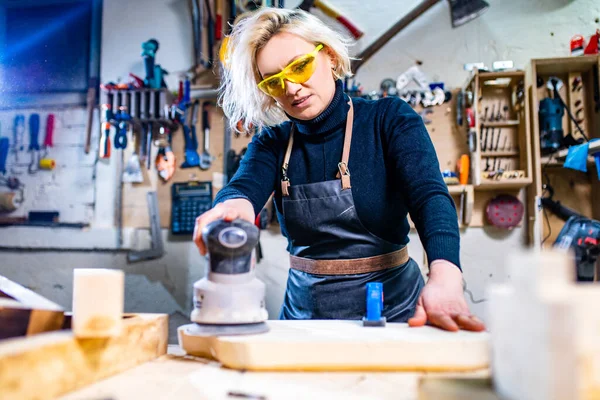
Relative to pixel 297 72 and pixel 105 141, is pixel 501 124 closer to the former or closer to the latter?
pixel 297 72

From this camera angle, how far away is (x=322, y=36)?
181 centimetres

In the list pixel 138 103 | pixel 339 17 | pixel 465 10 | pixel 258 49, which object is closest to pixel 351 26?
pixel 339 17

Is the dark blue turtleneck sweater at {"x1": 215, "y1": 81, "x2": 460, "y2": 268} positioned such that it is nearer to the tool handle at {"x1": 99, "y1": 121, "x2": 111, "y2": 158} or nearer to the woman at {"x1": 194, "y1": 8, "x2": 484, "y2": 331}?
the woman at {"x1": 194, "y1": 8, "x2": 484, "y2": 331}

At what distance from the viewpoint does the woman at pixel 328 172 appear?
175 centimetres

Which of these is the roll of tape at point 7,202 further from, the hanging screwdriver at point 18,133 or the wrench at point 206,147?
the wrench at point 206,147

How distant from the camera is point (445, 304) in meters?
1.18

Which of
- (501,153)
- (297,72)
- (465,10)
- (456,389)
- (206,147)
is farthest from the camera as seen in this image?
(206,147)

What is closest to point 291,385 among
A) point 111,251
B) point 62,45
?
point 111,251

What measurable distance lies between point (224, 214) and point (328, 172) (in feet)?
2.08

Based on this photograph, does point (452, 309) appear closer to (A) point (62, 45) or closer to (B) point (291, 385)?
(B) point (291, 385)

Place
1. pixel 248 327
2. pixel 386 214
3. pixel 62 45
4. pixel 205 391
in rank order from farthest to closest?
1. pixel 62 45
2. pixel 386 214
3. pixel 248 327
4. pixel 205 391

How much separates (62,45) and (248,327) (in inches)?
157

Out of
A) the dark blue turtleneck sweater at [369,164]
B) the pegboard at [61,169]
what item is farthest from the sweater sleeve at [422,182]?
the pegboard at [61,169]

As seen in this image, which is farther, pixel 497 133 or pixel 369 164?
pixel 497 133
